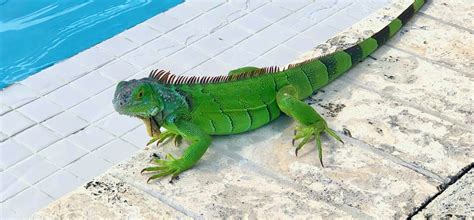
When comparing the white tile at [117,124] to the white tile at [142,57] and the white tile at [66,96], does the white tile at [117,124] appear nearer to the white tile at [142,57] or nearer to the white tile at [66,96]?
the white tile at [66,96]

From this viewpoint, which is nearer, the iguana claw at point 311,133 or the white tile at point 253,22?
the iguana claw at point 311,133

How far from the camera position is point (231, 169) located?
3.05m

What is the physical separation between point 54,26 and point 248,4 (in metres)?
1.56

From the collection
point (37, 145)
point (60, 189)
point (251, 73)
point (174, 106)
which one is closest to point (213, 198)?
point (174, 106)

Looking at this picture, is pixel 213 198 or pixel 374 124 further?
pixel 374 124

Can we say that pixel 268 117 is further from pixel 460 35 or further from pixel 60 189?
pixel 60 189

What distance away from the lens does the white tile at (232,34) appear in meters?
5.61

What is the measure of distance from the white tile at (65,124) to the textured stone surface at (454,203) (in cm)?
252

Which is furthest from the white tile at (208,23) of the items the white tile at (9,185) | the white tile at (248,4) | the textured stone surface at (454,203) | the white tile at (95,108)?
the textured stone surface at (454,203)

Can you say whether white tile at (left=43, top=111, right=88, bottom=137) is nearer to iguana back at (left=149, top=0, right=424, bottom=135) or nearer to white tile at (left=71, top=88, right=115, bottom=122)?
white tile at (left=71, top=88, right=115, bottom=122)

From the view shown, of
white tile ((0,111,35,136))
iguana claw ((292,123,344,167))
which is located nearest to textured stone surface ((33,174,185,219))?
iguana claw ((292,123,344,167))

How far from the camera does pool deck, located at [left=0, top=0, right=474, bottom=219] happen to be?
2869 mm

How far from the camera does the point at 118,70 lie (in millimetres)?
5316

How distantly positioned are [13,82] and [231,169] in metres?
2.81
